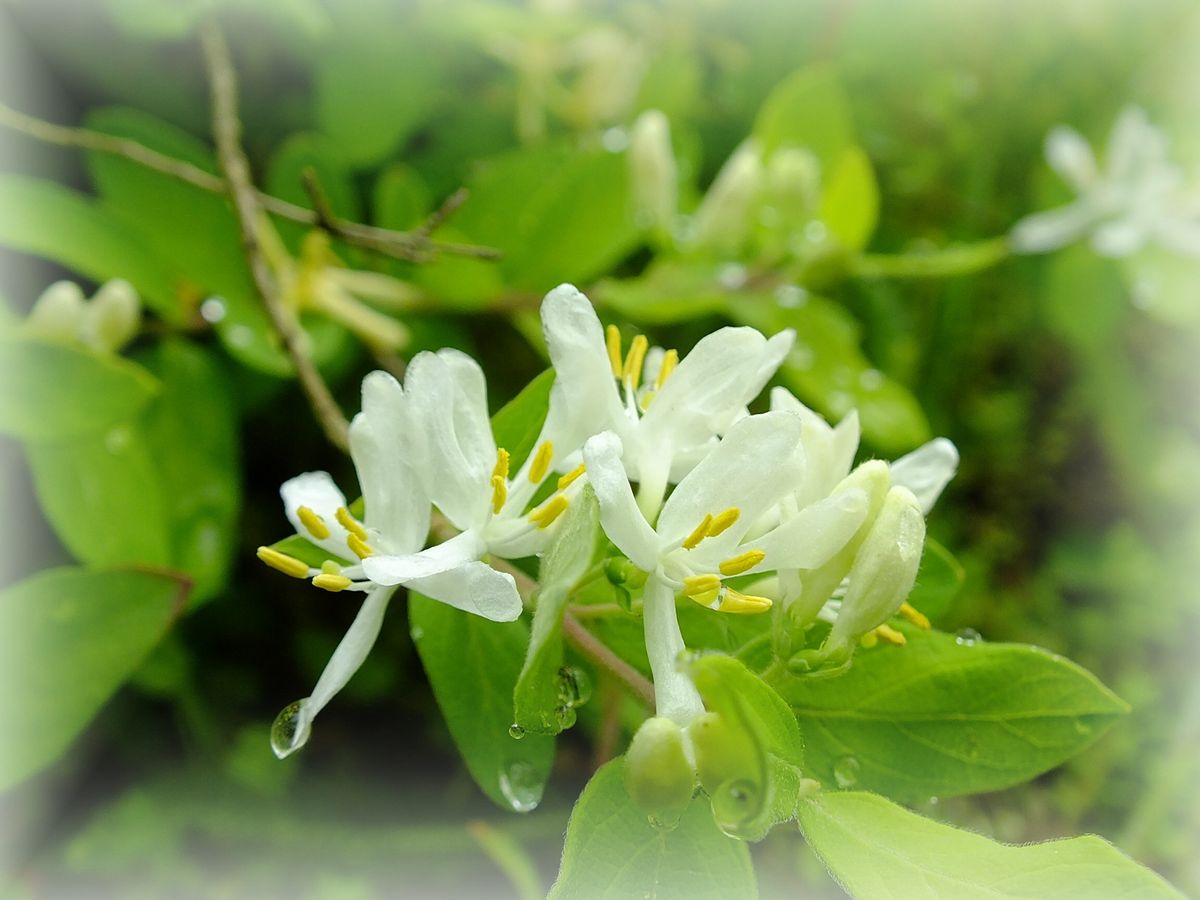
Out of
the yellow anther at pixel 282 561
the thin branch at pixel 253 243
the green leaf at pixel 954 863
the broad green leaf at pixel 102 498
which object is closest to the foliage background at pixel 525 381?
the broad green leaf at pixel 102 498

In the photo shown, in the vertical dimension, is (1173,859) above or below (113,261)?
below

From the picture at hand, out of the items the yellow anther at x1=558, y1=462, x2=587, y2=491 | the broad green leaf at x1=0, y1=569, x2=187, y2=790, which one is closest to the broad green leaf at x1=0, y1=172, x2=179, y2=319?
the broad green leaf at x1=0, y1=569, x2=187, y2=790

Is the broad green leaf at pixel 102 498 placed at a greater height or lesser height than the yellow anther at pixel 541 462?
lesser

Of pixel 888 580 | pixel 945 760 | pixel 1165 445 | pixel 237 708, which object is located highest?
pixel 888 580

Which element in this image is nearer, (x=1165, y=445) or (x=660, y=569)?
(x=660, y=569)

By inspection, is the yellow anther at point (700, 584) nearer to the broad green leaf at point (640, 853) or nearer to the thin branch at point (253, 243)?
the broad green leaf at point (640, 853)

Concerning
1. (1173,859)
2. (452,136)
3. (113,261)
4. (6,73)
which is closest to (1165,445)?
(1173,859)

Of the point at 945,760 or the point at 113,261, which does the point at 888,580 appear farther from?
the point at 113,261
